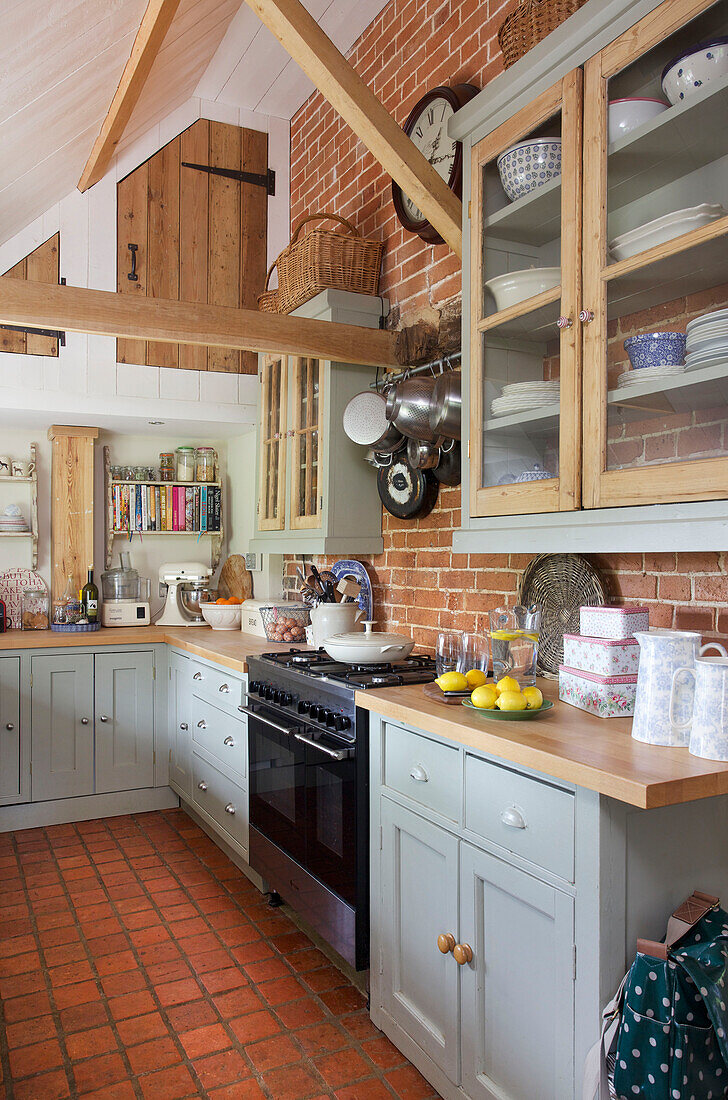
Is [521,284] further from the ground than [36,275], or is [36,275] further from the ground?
[36,275]

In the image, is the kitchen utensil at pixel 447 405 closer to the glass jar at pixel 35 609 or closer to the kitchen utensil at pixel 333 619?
the kitchen utensil at pixel 333 619

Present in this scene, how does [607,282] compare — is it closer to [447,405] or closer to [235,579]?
[447,405]

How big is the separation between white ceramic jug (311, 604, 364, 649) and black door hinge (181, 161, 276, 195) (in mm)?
2656

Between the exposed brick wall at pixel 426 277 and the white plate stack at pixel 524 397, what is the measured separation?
0.49 m

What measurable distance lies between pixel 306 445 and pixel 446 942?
2.20 meters

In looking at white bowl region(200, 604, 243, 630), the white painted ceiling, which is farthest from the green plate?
white bowl region(200, 604, 243, 630)

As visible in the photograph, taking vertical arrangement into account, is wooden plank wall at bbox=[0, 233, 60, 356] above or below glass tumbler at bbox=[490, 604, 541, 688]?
above

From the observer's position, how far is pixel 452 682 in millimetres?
2059

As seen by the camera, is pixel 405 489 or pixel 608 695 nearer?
pixel 608 695

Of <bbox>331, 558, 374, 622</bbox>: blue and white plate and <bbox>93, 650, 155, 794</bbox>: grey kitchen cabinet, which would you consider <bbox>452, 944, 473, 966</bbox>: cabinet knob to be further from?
<bbox>93, 650, 155, 794</bbox>: grey kitchen cabinet

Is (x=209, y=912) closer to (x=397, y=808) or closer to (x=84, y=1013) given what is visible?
(x=84, y=1013)

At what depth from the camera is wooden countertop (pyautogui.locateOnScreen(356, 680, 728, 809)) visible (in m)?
1.36

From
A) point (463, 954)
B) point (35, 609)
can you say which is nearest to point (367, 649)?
point (463, 954)

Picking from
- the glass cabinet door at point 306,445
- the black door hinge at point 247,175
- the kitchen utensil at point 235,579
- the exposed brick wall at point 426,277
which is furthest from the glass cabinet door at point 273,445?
the black door hinge at point 247,175
